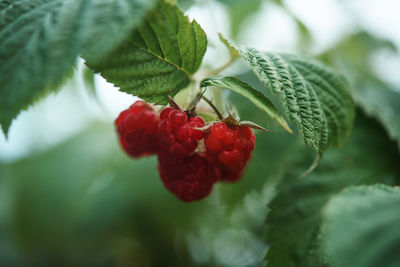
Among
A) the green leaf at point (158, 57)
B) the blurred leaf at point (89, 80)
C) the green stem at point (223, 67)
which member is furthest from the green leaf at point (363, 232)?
the blurred leaf at point (89, 80)

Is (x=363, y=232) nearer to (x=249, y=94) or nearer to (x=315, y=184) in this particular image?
(x=249, y=94)

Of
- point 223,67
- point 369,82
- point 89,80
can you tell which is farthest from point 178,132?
point 369,82

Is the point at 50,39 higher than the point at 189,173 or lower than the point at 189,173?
higher

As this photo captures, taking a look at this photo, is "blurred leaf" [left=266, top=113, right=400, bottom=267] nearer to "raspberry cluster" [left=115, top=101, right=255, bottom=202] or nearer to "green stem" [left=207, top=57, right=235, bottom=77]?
"raspberry cluster" [left=115, top=101, right=255, bottom=202]

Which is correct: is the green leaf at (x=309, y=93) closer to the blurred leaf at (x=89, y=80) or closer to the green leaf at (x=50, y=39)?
the green leaf at (x=50, y=39)

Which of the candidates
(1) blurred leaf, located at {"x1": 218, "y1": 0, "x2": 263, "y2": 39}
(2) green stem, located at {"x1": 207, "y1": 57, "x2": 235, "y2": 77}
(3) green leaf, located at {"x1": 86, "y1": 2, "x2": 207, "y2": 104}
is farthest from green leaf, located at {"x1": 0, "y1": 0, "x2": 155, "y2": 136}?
(1) blurred leaf, located at {"x1": 218, "y1": 0, "x2": 263, "y2": 39}
